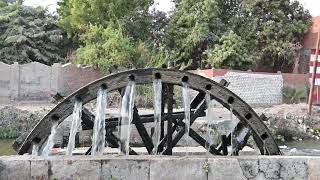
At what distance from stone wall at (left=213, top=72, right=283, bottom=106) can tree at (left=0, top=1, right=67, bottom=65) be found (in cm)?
1065

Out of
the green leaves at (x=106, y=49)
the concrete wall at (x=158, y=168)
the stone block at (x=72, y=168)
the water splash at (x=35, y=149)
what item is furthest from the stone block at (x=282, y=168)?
the green leaves at (x=106, y=49)

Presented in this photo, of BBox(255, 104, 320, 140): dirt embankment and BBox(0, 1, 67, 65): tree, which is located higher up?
BBox(0, 1, 67, 65): tree

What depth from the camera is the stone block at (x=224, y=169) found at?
6.71 meters

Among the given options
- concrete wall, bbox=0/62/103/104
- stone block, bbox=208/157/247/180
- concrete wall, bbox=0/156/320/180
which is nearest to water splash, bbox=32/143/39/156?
concrete wall, bbox=0/156/320/180

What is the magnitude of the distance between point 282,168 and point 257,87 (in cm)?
2366

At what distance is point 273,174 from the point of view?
6832mm

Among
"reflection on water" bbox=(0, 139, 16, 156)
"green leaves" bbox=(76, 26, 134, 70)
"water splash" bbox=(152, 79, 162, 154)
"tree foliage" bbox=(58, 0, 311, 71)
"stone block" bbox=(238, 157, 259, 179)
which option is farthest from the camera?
"tree foliage" bbox=(58, 0, 311, 71)

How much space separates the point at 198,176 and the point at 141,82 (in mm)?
2643

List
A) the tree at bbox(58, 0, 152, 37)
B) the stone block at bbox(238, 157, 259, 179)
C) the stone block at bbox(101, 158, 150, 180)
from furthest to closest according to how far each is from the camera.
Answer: the tree at bbox(58, 0, 152, 37) → the stone block at bbox(238, 157, 259, 179) → the stone block at bbox(101, 158, 150, 180)

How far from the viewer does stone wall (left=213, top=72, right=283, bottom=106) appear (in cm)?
2941

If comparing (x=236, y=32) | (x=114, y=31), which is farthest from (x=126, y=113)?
(x=236, y=32)

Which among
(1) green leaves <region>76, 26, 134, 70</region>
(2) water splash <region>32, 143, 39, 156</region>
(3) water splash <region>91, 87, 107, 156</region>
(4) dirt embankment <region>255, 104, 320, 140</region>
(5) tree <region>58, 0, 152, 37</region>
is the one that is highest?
Result: (5) tree <region>58, 0, 152, 37</region>

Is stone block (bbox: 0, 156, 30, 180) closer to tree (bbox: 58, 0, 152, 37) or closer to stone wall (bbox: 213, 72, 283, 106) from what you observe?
stone wall (bbox: 213, 72, 283, 106)

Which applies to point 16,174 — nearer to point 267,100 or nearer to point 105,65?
point 105,65
